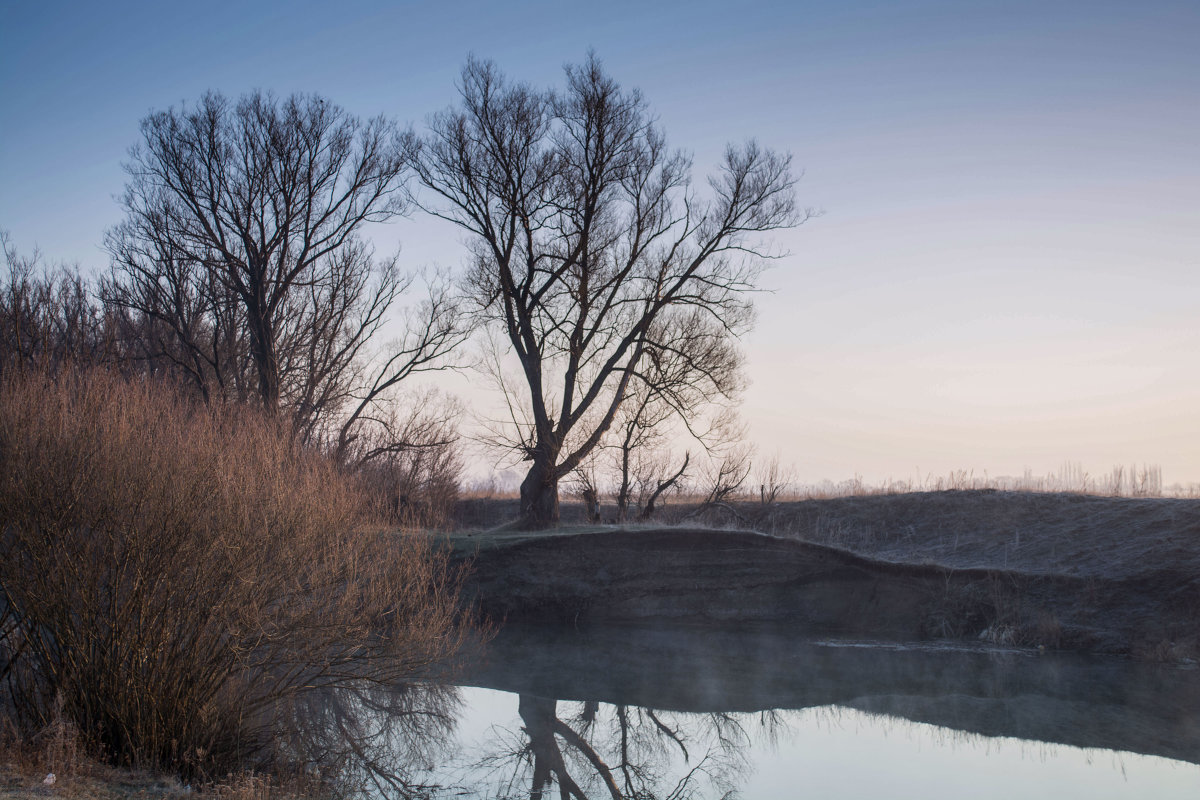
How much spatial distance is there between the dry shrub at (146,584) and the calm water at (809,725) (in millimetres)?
1874

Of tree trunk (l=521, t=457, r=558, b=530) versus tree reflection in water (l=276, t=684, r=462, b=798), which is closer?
tree reflection in water (l=276, t=684, r=462, b=798)

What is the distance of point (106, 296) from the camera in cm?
2478

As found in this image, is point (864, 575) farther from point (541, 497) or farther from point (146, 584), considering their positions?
point (146, 584)

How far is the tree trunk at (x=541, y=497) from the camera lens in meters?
23.9

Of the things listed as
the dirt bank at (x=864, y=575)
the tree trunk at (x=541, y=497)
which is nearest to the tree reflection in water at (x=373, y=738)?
the dirt bank at (x=864, y=575)

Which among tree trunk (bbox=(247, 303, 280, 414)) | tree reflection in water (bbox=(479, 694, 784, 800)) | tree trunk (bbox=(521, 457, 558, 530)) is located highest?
tree trunk (bbox=(247, 303, 280, 414))

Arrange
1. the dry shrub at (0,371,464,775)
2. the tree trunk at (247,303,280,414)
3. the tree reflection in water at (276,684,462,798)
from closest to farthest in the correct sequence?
the dry shrub at (0,371,464,775) < the tree reflection in water at (276,684,462,798) < the tree trunk at (247,303,280,414)

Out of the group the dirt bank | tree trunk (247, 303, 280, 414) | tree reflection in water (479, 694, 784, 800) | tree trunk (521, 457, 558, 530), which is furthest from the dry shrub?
tree trunk (247, 303, 280, 414)

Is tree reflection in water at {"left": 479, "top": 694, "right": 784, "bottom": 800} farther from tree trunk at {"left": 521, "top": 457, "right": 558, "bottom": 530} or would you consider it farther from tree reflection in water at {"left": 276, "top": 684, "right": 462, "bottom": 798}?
tree trunk at {"left": 521, "top": 457, "right": 558, "bottom": 530}

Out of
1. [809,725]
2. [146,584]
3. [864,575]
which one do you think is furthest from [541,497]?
[146,584]

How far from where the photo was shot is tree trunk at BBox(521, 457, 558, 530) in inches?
941

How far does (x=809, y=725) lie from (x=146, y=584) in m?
8.36

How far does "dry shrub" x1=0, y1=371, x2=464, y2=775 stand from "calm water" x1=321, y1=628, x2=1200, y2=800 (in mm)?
1874

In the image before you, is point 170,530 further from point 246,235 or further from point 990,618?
point 246,235
